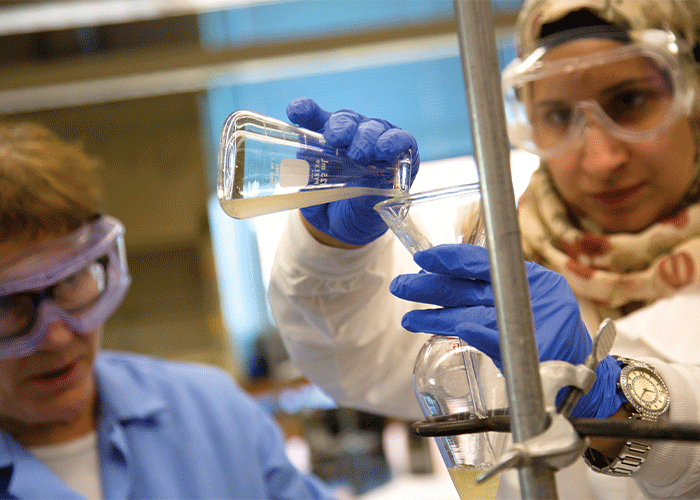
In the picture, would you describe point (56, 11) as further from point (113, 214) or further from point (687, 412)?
point (687, 412)

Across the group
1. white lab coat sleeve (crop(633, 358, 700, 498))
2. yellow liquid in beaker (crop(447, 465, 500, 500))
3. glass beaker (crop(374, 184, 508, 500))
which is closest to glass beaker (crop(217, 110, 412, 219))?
glass beaker (crop(374, 184, 508, 500))

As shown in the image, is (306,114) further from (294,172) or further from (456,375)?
(456,375)

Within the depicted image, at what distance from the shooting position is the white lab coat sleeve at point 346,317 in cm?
126

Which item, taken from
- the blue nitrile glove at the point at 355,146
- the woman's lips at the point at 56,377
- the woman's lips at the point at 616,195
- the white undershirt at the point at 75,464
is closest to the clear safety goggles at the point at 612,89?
the woman's lips at the point at 616,195

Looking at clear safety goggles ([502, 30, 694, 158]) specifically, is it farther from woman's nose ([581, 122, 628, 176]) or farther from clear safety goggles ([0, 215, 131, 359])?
clear safety goggles ([0, 215, 131, 359])

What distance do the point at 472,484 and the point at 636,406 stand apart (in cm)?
27

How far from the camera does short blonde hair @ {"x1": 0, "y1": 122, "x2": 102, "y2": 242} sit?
139cm

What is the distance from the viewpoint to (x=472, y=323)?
74 centimetres

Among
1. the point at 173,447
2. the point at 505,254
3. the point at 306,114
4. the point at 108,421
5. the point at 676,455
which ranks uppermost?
the point at 306,114

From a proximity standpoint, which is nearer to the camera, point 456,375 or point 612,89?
point 456,375

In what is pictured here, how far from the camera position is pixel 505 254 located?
548mm

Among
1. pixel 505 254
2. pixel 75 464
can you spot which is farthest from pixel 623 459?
pixel 75 464

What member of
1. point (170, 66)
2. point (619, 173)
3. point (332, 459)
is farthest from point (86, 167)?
point (170, 66)

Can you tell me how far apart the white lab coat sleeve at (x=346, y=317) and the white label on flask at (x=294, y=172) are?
35cm
